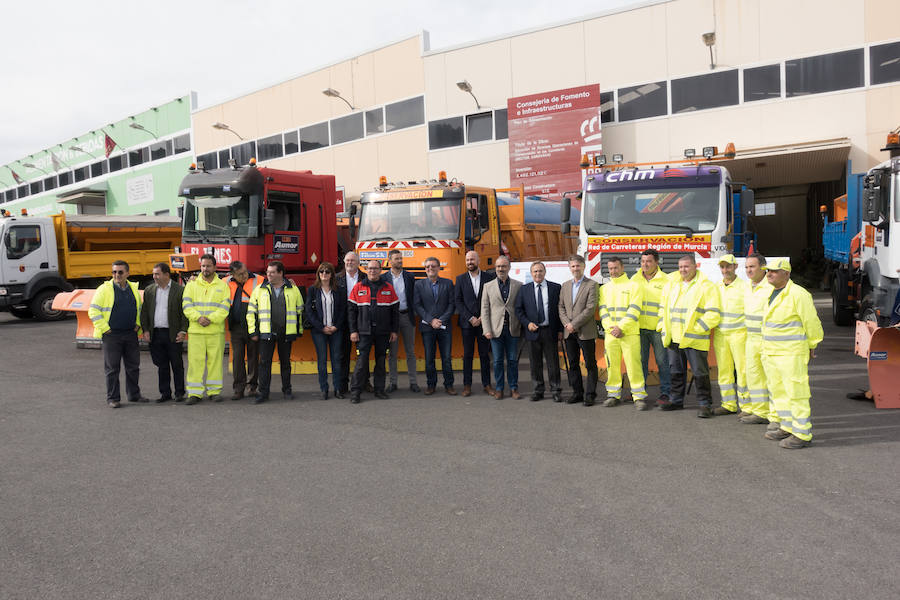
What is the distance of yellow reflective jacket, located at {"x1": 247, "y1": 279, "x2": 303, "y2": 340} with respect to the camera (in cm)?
854

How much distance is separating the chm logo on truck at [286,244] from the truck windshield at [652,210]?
584 cm

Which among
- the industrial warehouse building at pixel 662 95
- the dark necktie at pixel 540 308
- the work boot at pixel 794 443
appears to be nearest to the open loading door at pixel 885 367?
the work boot at pixel 794 443

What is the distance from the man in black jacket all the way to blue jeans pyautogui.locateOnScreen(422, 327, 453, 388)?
0.56m

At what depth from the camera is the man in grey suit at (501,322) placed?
842cm

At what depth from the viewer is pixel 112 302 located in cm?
845

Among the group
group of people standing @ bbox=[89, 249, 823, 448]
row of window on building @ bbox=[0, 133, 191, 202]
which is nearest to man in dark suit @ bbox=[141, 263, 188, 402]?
group of people standing @ bbox=[89, 249, 823, 448]

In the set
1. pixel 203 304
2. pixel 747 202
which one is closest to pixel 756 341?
pixel 747 202

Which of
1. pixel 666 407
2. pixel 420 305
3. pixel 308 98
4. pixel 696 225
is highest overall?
pixel 308 98

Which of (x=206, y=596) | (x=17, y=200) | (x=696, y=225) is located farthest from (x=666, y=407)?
(x=17, y=200)

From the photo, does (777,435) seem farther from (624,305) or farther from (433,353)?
(433,353)

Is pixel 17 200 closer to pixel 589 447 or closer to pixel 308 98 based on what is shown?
→ pixel 308 98

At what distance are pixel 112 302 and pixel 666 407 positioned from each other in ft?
22.2

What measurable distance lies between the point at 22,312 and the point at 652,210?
59.8 feet

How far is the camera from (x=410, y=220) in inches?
463
